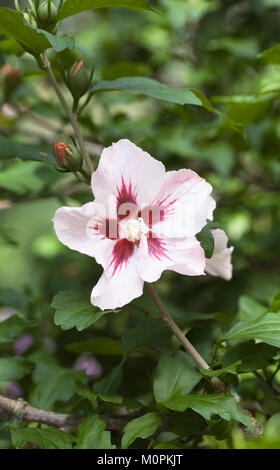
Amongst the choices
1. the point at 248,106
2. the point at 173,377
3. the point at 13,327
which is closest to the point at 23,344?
the point at 13,327

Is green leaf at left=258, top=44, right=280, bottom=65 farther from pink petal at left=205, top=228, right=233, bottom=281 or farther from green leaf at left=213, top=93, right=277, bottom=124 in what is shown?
pink petal at left=205, top=228, right=233, bottom=281

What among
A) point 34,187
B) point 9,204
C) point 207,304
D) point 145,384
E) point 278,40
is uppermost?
point 278,40

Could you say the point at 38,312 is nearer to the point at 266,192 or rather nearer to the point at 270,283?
the point at 270,283

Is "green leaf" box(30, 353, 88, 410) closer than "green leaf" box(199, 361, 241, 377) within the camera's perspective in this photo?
No

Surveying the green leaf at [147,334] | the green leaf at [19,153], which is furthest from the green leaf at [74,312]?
the green leaf at [19,153]

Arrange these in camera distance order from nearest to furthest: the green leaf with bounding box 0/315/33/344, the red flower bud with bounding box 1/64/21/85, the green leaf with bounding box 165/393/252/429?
the green leaf with bounding box 165/393/252/429 < the green leaf with bounding box 0/315/33/344 < the red flower bud with bounding box 1/64/21/85

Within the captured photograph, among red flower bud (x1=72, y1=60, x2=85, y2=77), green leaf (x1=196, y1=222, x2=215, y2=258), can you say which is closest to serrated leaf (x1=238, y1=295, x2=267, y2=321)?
green leaf (x1=196, y1=222, x2=215, y2=258)

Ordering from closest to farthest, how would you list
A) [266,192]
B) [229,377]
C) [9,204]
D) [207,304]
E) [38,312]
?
1. [229,377]
2. [38,312]
3. [9,204]
4. [207,304]
5. [266,192]

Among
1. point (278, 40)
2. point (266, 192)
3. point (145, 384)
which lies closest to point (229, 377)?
point (145, 384)
